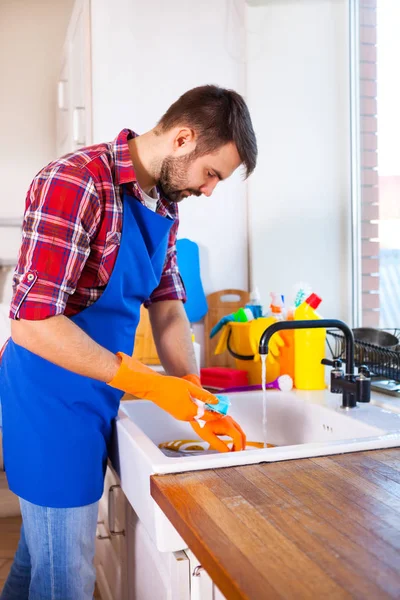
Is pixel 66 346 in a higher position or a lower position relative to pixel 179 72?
lower

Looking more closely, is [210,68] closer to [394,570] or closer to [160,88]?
[160,88]

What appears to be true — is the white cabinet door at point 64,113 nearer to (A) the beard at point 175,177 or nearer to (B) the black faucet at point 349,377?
(A) the beard at point 175,177

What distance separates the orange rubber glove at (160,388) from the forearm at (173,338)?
0.33 metres

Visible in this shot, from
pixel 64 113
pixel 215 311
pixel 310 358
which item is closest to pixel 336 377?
pixel 310 358

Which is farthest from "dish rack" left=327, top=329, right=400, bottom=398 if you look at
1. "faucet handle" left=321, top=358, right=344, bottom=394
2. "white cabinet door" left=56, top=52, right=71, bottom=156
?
"white cabinet door" left=56, top=52, right=71, bottom=156

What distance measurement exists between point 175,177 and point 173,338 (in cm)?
44

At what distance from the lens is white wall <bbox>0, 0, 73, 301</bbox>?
3598 mm

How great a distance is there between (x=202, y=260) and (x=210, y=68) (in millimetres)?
741

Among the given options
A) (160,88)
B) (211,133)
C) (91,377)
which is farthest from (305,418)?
(160,88)

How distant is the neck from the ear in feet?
0.20

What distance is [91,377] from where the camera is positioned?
1.17 meters

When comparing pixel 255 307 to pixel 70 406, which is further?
pixel 255 307

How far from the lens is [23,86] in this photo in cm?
363

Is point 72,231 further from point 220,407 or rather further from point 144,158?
point 220,407
